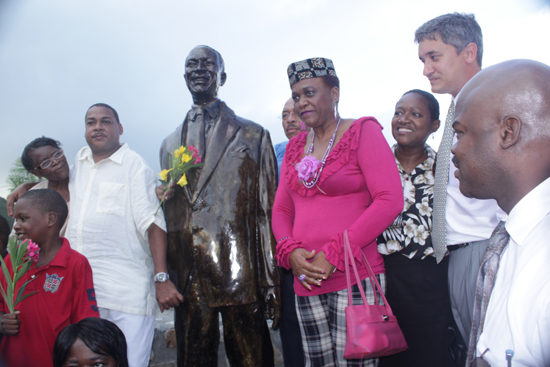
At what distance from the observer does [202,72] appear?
281cm

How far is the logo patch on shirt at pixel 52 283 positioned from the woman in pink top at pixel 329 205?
1.36m

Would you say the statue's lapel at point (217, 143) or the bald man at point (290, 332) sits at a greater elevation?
the statue's lapel at point (217, 143)

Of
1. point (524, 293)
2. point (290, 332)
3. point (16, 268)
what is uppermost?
point (16, 268)

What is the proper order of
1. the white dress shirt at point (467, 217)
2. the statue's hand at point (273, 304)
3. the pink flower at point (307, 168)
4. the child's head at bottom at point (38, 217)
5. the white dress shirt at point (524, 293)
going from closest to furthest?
the white dress shirt at point (524, 293), the white dress shirt at point (467, 217), the pink flower at point (307, 168), the child's head at bottom at point (38, 217), the statue's hand at point (273, 304)

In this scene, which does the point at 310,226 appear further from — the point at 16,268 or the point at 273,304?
the point at 16,268

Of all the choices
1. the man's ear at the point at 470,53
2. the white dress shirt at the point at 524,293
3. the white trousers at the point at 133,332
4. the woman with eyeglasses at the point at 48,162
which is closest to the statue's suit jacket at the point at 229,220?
the white trousers at the point at 133,332

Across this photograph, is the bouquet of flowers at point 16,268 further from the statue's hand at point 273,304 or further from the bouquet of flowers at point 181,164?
the statue's hand at point 273,304

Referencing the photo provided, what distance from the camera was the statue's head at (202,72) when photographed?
2.81 metres

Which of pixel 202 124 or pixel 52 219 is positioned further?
pixel 202 124

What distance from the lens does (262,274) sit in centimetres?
258

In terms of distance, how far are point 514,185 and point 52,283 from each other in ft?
7.97

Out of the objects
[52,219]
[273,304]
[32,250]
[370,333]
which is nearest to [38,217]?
[52,219]

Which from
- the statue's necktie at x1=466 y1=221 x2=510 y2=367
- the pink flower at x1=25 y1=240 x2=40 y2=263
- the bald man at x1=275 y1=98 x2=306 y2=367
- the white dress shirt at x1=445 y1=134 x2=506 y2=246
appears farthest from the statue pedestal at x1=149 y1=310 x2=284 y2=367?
the statue's necktie at x1=466 y1=221 x2=510 y2=367

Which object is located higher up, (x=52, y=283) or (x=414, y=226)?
(x=414, y=226)
